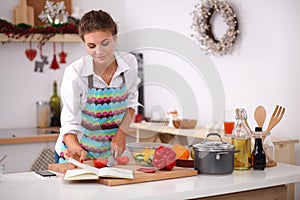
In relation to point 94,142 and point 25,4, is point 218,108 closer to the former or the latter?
point 94,142

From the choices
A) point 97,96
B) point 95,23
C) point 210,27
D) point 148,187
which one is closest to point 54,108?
point 210,27

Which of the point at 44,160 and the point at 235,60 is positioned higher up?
the point at 235,60

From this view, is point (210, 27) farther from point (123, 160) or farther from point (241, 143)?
point (123, 160)

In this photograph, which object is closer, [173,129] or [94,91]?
[94,91]

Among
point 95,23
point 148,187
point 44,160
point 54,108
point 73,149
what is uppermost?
point 95,23

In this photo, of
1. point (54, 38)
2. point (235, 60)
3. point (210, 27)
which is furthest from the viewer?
point (54, 38)

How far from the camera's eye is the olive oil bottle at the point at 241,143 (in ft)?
8.46

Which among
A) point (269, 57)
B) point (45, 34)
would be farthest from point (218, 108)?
point (45, 34)

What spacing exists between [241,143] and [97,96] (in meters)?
0.87

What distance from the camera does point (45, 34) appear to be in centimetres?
483

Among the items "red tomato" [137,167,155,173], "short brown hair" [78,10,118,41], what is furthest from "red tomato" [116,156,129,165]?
"short brown hair" [78,10,118,41]

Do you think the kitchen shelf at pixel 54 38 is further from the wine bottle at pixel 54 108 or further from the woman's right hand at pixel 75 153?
the woman's right hand at pixel 75 153

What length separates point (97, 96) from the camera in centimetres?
300

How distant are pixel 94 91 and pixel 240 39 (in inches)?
57.3
